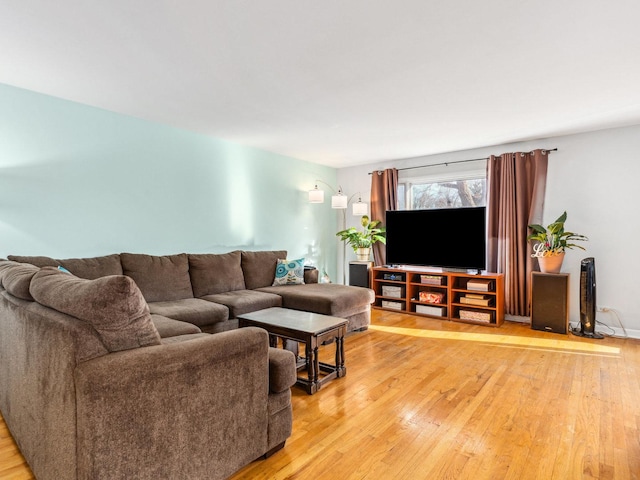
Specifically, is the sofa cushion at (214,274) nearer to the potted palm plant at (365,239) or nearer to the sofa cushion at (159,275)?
the sofa cushion at (159,275)

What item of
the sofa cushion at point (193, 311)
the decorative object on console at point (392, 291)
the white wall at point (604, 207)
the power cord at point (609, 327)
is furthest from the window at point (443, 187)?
the sofa cushion at point (193, 311)

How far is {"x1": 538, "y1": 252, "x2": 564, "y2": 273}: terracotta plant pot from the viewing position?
13.0ft

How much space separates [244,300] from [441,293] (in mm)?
2875

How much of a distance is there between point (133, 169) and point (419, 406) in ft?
11.4

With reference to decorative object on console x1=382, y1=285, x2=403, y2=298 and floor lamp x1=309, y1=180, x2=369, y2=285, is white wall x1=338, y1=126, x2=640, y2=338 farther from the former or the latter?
floor lamp x1=309, y1=180, x2=369, y2=285

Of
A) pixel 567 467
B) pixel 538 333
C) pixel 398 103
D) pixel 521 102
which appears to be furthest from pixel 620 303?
pixel 398 103

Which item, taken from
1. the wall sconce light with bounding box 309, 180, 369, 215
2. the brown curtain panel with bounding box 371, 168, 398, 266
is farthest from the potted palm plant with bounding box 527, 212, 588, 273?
the wall sconce light with bounding box 309, 180, 369, 215

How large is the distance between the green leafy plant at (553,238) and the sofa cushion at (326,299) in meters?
2.07

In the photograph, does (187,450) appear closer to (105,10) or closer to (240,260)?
(105,10)

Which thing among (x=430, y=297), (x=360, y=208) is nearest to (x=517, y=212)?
(x=430, y=297)

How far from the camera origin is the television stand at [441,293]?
4.34 meters

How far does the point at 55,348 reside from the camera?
4.17ft

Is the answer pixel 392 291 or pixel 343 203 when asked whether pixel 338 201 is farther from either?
pixel 392 291

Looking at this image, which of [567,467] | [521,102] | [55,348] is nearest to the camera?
[55,348]
